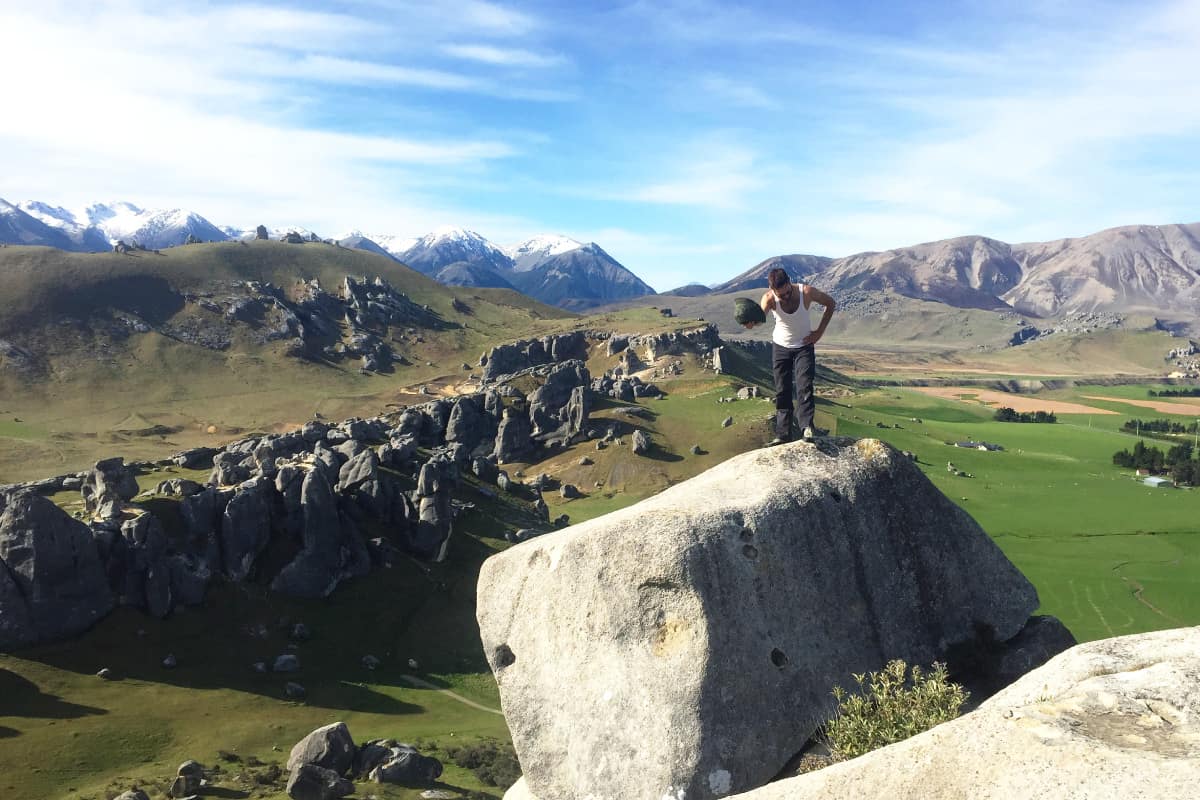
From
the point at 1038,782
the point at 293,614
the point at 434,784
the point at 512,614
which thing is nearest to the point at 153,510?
the point at 293,614

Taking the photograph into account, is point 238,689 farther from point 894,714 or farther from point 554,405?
point 554,405

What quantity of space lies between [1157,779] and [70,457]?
7650 inches

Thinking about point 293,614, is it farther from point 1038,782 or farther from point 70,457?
point 70,457

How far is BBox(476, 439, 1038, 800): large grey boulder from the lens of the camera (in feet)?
58.4

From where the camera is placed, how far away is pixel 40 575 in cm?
6356

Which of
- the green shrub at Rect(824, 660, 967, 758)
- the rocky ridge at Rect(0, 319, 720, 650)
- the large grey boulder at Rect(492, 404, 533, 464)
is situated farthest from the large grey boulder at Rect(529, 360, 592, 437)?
the green shrub at Rect(824, 660, 967, 758)

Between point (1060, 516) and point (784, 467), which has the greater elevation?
point (784, 467)

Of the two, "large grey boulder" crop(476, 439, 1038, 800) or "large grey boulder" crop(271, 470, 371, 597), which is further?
"large grey boulder" crop(271, 470, 371, 597)

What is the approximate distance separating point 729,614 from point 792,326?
875 cm

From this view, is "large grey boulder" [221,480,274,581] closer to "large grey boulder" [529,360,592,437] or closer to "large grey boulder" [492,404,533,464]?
"large grey boulder" [492,404,533,464]

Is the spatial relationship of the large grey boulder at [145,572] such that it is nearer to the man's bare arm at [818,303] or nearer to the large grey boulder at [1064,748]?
the man's bare arm at [818,303]

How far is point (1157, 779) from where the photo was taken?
10547mm

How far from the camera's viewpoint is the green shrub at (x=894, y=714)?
48.9 ft

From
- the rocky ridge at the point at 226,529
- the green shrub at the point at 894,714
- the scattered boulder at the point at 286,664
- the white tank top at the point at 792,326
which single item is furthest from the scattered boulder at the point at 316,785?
the white tank top at the point at 792,326
